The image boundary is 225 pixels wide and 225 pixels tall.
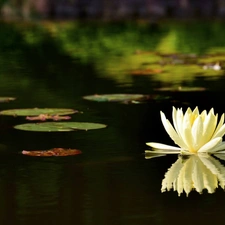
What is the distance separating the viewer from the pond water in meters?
3.07

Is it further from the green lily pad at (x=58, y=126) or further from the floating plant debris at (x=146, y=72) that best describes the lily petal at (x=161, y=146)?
the floating plant debris at (x=146, y=72)

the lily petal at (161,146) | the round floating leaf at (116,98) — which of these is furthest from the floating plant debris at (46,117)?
the lily petal at (161,146)

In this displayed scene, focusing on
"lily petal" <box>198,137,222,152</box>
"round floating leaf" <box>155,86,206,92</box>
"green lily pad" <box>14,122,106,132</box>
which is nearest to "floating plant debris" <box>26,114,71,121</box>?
"green lily pad" <box>14,122,106,132</box>

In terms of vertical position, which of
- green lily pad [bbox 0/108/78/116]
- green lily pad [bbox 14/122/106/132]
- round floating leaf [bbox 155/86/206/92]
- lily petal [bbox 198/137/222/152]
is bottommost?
lily petal [bbox 198/137/222/152]

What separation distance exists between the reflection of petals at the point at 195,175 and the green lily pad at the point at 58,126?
34.3 inches

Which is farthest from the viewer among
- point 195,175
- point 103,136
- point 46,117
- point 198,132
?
point 46,117

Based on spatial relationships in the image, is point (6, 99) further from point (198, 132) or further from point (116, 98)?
point (198, 132)

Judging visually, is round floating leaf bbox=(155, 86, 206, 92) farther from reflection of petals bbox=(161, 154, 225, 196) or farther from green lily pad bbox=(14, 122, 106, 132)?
reflection of petals bbox=(161, 154, 225, 196)

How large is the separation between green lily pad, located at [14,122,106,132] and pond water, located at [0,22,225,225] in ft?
0.12

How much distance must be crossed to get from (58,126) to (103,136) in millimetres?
322

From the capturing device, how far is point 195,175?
361cm

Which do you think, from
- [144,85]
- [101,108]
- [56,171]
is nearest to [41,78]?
[144,85]

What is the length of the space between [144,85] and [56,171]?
364 centimetres

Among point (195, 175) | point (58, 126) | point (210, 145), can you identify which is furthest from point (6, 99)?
point (195, 175)
